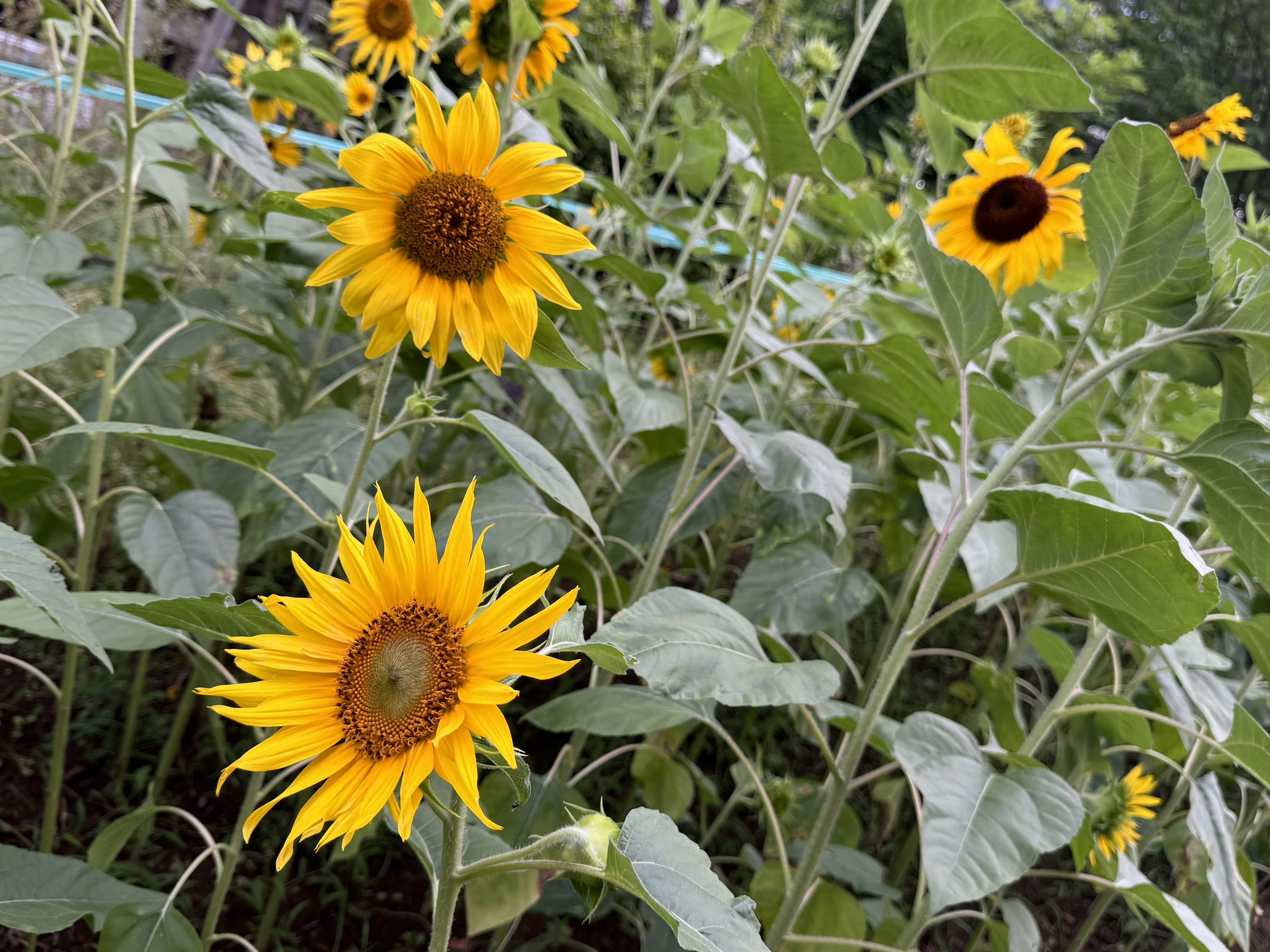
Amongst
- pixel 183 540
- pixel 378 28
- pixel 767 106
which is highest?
pixel 767 106

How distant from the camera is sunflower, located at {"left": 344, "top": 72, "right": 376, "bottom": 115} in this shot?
6.84 feet

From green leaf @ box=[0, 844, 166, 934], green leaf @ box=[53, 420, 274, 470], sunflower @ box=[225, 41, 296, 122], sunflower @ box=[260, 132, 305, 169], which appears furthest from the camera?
sunflower @ box=[260, 132, 305, 169]

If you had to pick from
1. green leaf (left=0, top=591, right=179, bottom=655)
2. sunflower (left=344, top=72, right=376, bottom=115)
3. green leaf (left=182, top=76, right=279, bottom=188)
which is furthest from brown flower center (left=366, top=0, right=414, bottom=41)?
green leaf (left=0, top=591, right=179, bottom=655)

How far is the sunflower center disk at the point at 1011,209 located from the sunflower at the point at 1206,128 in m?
0.41

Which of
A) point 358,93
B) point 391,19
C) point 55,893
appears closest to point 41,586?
point 55,893

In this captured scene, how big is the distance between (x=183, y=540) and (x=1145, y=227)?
1.15 metres

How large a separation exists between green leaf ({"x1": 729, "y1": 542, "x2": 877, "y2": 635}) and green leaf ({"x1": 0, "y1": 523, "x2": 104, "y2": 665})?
34.1 inches

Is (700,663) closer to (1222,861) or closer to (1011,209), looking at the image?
(1222,861)

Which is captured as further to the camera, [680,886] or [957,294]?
[957,294]

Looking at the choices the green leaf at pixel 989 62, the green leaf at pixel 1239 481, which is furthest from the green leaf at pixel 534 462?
the green leaf at pixel 989 62

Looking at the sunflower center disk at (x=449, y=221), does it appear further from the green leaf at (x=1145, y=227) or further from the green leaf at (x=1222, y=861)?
the green leaf at (x=1222, y=861)

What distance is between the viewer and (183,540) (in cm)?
106

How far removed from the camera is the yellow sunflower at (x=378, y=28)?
5.43ft

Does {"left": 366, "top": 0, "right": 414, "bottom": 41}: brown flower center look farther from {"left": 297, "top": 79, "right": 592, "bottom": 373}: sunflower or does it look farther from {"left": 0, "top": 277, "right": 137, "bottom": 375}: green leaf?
{"left": 297, "top": 79, "right": 592, "bottom": 373}: sunflower
